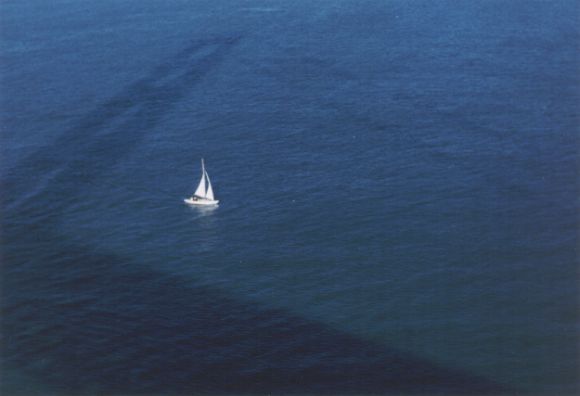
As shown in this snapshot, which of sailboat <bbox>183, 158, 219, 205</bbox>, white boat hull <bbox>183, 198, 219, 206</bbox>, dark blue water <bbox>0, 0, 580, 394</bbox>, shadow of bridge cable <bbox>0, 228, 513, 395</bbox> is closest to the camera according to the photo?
shadow of bridge cable <bbox>0, 228, 513, 395</bbox>

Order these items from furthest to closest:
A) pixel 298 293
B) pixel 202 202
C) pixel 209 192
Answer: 1. pixel 209 192
2. pixel 202 202
3. pixel 298 293

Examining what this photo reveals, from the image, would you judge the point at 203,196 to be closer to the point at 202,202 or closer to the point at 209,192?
the point at 209,192

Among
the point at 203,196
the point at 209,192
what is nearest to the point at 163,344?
the point at 203,196

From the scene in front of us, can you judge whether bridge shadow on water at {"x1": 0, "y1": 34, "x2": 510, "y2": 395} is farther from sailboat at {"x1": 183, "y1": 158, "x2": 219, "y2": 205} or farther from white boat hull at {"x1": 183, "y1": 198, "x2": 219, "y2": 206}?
sailboat at {"x1": 183, "y1": 158, "x2": 219, "y2": 205}

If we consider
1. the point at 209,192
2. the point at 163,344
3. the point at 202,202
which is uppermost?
the point at 209,192

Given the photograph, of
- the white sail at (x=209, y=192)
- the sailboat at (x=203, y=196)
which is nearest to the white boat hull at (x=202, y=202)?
the sailboat at (x=203, y=196)

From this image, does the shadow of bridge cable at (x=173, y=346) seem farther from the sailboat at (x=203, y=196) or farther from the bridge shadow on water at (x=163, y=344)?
the sailboat at (x=203, y=196)

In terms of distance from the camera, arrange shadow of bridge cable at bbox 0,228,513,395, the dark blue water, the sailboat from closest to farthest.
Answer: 1. shadow of bridge cable at bbox 0,228,513,395
2. the dark blue water
3. the sailboat

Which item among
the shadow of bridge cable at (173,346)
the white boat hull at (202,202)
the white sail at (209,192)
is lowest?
the shadow of bridge cable at (173,346)

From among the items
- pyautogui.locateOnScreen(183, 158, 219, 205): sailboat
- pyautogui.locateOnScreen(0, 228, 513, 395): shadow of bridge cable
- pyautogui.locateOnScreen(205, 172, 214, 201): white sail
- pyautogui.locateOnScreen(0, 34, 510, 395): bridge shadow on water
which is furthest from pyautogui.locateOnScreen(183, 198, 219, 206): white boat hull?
pyautogui.locateOnScreen(0, 228, 513, 395): shadow of bridge cable
